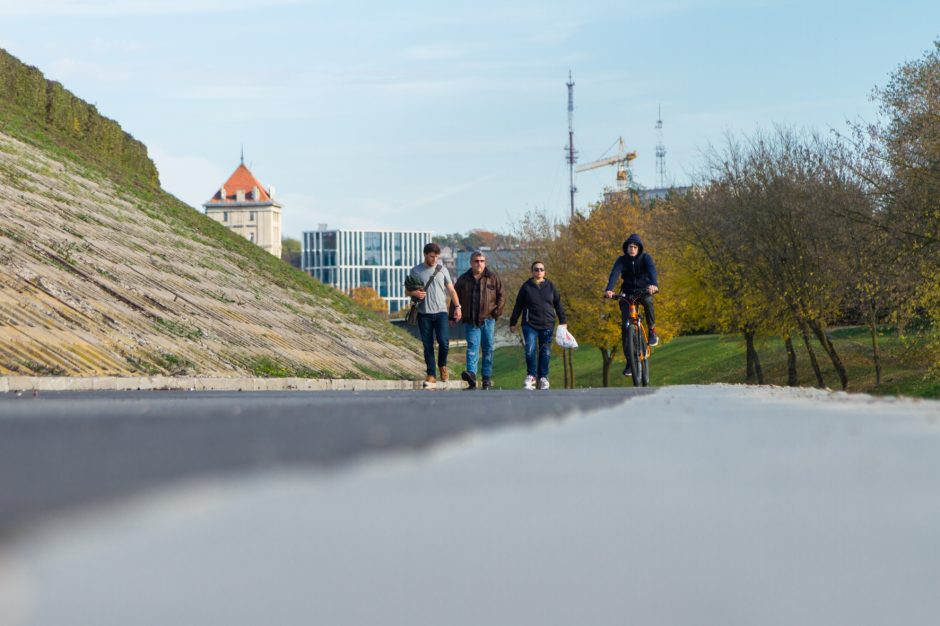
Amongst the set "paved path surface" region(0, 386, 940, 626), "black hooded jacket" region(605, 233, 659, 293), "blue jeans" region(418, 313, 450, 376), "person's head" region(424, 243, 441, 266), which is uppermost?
"person's head" region(424, 243, 441, 266)

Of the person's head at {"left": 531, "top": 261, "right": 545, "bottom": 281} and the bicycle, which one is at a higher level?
the person's head at {"left": 531, "top": 261, "right": 545, "bottom": 281}

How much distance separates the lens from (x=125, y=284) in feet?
58.4

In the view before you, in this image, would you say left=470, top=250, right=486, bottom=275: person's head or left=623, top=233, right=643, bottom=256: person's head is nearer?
left=623, top=233, right=643, bottom=256: person's head

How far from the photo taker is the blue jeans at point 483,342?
640 inches

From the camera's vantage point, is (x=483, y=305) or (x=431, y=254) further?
(x=483, y=305)

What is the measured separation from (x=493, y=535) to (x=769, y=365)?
179ft

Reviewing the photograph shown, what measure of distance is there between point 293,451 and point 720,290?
4175 centimetres

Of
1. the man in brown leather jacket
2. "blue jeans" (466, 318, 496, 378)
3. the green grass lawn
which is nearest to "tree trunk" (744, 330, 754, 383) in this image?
the green grass lawn

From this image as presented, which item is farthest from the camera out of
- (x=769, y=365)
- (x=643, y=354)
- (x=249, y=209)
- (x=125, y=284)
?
(x=249, y=209)

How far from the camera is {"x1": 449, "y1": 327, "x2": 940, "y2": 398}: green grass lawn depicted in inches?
1525

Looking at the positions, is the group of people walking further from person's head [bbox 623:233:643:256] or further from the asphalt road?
the asphalt road

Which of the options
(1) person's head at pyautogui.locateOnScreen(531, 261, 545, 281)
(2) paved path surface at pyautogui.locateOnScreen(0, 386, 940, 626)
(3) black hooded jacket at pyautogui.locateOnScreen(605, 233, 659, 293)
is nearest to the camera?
(2) paved path surface at pyautogui.locateOnScreen(0, 386, 940, 626)

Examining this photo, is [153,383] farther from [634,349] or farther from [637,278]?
[637,278]

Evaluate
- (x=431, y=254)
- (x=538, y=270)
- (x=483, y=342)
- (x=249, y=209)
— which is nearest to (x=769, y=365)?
(x=483, y=342)
